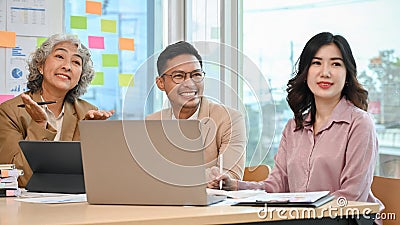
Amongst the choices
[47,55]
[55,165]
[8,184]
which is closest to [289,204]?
[55,165]

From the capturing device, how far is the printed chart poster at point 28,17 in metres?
3.82

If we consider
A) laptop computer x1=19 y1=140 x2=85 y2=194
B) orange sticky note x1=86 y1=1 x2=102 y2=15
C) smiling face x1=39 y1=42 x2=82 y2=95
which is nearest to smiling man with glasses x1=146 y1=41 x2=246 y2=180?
laptop computer x1=19 y1=140 x2=85 y2=194

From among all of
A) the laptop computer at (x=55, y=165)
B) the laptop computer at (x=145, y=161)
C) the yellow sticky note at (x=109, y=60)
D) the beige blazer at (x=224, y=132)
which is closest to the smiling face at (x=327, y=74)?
the beige blazer at (x=224, y=132)

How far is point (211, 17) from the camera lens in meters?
4.05

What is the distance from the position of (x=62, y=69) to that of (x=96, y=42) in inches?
47.0

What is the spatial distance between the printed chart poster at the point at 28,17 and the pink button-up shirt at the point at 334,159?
6.45ft

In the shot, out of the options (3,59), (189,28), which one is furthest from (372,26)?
(3,59)

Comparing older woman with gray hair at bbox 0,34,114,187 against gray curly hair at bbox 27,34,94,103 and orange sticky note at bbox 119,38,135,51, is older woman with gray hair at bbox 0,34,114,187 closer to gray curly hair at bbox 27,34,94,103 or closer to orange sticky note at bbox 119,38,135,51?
gray curly hair at bbox 27,34,94,103

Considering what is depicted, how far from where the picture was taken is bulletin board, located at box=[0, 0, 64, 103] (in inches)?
150

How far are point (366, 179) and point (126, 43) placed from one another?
91.6 inches

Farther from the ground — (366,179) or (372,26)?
(372,26)

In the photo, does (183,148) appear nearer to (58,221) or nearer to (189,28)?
(58,221)

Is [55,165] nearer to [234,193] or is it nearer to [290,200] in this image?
[234,193]

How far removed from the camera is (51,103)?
9.12 feet
